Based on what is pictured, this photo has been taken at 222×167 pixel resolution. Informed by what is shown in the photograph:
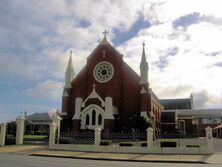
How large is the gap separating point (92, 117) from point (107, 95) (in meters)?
5.62

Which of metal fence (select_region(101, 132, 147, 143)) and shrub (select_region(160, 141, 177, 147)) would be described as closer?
shrub (select_region(160, 141, 177, 147))

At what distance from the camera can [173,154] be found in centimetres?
2436

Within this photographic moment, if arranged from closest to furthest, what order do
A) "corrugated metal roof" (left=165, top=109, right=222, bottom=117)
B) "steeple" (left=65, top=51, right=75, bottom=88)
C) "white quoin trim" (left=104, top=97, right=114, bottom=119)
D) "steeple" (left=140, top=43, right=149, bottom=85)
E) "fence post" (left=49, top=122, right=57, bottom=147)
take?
"fence post" (left=49, top=122, right=57, bottom=147), "white quoin trim" (left=104, top=97, right=114, bottom=119), "steeple" (left=140, top=43, right=149, bottom=85), "steeple" (left=65, top=51, right=75, bottom=88), "corrugated metal roof" (left=165, top=109, right=222, bottom=117)

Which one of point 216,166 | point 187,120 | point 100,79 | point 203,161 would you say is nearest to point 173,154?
point 203,161

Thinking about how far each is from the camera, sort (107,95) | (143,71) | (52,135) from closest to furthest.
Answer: (52,135) < (143,71) < (107,95)

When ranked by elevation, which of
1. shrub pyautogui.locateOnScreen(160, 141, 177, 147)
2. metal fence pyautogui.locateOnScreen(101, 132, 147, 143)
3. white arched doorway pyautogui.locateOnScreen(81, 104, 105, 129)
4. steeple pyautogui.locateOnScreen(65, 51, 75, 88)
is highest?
steeple pyautogui.locateOnScreen(65, 51, 75, 88)

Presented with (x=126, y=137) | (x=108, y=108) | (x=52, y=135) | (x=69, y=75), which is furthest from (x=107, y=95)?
(x=52, y=135)

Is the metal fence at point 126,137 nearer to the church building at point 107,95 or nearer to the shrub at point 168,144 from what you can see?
the shrub at point 168,144

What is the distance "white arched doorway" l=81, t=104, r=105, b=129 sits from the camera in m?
43.5

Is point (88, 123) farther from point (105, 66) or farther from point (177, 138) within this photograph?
point (177, 138)

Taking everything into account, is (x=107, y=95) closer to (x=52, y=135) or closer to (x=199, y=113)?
(x=52, y=135)

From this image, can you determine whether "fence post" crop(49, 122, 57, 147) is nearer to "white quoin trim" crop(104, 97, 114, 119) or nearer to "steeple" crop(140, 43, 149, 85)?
"white quoin trim" crop(104, 97, 114, 119)

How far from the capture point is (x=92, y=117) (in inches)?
1737

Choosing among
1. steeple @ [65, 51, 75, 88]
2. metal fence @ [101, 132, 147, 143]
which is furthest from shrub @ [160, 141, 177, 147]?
steeple @ [65, 51, 75, 88]
